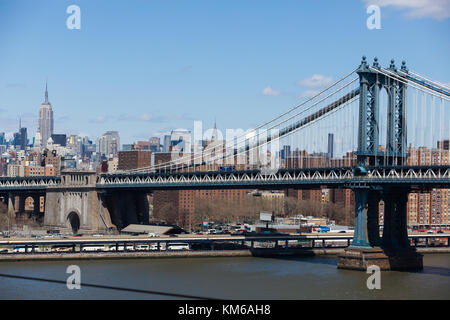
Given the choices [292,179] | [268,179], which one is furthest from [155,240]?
[292,179]

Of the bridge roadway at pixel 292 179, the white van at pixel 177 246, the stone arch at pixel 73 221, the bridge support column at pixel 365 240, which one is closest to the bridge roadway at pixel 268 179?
the bridge roadway at pixel 292 179

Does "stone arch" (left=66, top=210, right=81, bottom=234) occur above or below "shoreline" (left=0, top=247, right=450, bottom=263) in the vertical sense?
above

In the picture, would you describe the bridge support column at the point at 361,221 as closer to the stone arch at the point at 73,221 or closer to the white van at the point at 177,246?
the white van at the point at 177,246

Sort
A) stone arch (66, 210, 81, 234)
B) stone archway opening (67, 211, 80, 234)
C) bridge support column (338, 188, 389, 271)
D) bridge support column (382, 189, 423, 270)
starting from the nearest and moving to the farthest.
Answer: bridge support column (338, 188, 389, 271)
bridge support column (382, 189, 423, 270)
stone arch (66, 210, 81, 234)
stone archway opening (67, 211, 80, 234)

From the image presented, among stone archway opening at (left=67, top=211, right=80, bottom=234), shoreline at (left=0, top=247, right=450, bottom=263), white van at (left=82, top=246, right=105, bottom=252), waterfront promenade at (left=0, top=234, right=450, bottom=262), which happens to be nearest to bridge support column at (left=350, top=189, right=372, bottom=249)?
shoreline at (left=0, top=247, right=450, bottom=263)

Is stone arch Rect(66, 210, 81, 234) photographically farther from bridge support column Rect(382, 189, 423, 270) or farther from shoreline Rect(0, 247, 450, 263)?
bridge support column Rect(382, 189, 423, 270)

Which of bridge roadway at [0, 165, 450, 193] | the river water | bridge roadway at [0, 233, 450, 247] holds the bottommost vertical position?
the river water
